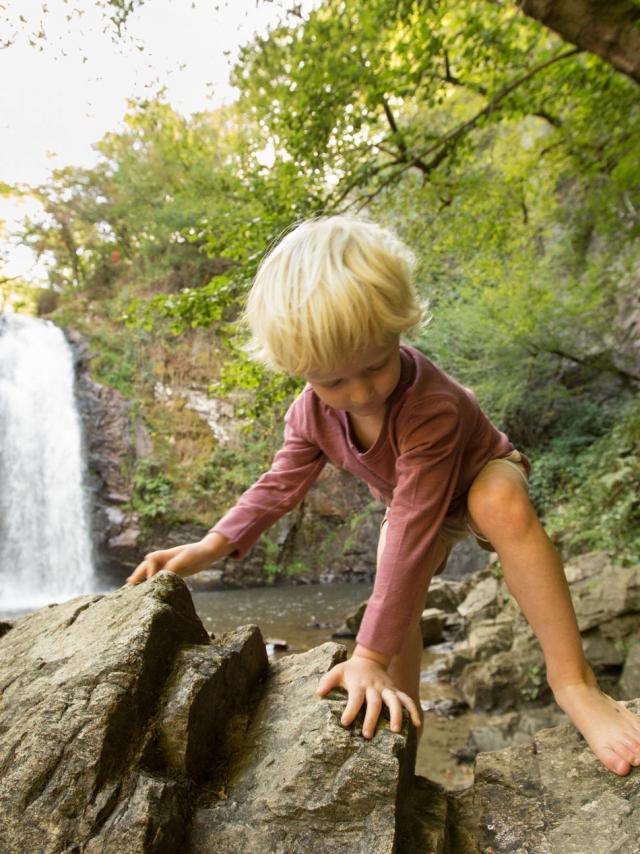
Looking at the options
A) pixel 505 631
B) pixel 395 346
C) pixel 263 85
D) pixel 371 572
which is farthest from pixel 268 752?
pixel 371 572

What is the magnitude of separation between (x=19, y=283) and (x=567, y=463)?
13748 millimetres

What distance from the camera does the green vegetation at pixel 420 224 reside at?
4.38 metres

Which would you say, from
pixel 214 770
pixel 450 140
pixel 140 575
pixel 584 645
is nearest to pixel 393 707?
pixel 214 770

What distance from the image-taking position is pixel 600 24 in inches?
108

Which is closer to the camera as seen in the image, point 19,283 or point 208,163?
point 208,163

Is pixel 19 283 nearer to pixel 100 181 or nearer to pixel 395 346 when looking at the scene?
pixel 100 181

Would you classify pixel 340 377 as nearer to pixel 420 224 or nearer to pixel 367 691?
pixel 367 691

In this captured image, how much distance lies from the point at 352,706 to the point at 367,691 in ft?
0.18

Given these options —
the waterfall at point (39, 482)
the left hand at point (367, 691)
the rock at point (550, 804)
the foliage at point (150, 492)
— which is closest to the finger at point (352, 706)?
the left hand at point (367, 691)

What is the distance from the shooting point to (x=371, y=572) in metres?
11.4

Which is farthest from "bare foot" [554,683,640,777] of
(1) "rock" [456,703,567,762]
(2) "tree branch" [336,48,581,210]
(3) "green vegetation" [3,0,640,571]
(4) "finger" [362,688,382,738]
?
(2) "tree branch" [336,48,581,210]

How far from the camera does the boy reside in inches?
53.8

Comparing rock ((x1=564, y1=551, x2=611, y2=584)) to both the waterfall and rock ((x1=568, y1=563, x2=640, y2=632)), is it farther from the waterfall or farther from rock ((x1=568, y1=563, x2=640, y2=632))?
the waterfall

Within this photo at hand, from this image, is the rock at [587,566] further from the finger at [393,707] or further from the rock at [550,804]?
the finger at [393,707]
